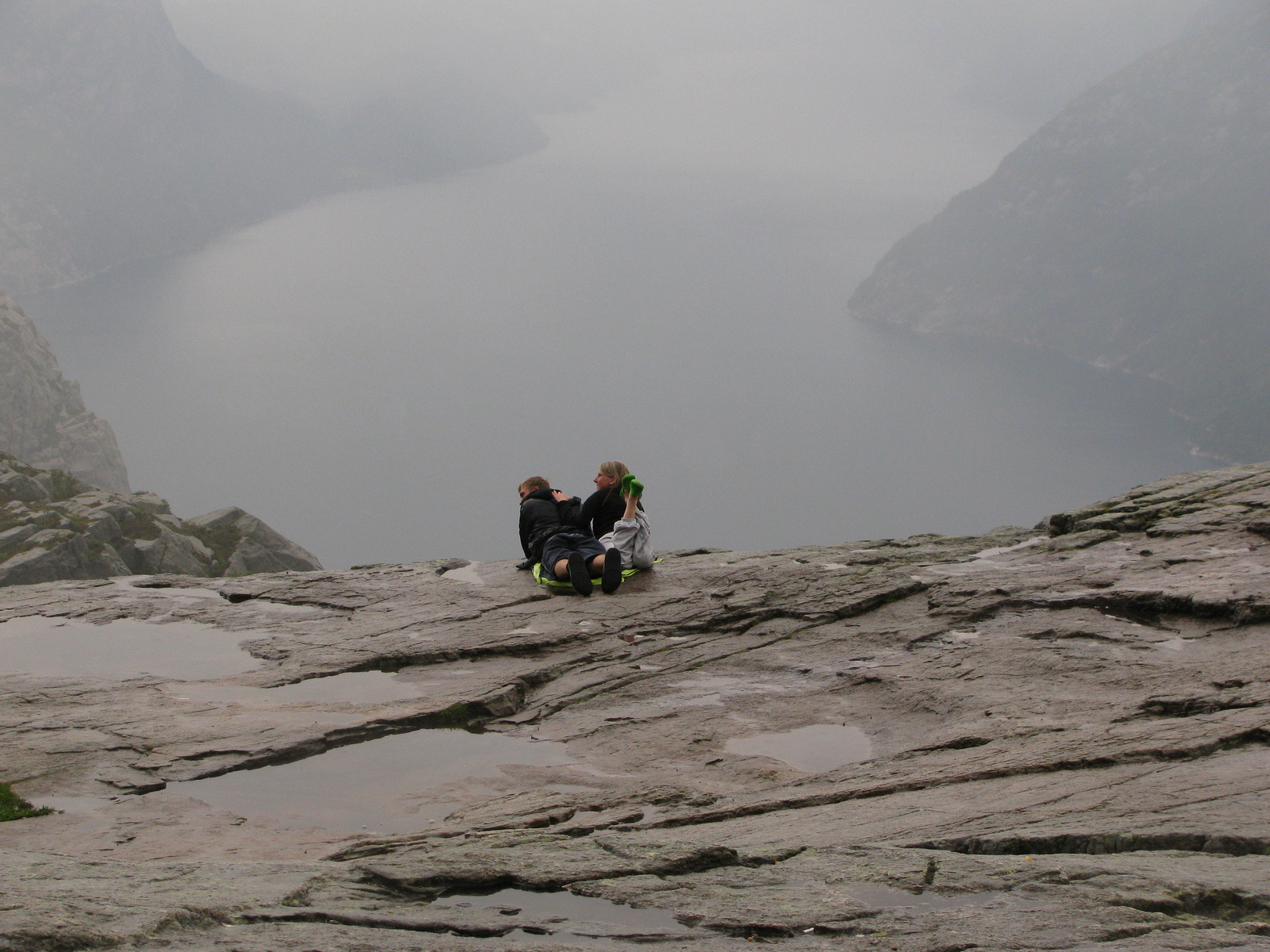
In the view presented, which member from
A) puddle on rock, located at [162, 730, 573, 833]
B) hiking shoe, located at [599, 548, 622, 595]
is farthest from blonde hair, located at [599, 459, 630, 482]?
puddle on rock, located at [162, 730, 573, 833]

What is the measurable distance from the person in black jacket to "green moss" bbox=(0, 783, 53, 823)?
933 cm

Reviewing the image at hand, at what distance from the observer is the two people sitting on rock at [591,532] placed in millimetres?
18891

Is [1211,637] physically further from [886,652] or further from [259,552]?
[259,552]

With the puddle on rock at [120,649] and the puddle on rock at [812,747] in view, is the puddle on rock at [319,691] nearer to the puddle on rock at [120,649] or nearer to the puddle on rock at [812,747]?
the puddle on rock at [120,649]

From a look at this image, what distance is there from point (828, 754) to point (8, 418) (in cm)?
16698

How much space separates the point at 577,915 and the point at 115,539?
47101 mm

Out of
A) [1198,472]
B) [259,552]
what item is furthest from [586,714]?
[259,552]

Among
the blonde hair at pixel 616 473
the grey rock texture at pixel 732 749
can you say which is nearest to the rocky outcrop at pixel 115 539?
the grey rock texture at pixel 732 749

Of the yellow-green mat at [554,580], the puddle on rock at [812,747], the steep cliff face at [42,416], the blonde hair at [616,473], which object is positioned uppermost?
the steep cliff face at [42,416]

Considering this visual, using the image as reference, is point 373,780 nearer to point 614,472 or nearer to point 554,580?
point 554,580

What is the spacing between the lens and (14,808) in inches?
432

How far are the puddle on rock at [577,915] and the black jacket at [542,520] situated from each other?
12.3m

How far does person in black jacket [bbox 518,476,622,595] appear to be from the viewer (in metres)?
18.8

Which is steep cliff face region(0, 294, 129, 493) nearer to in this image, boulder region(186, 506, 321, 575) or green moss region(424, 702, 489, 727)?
boulder region(186, 506, 321, 575)
